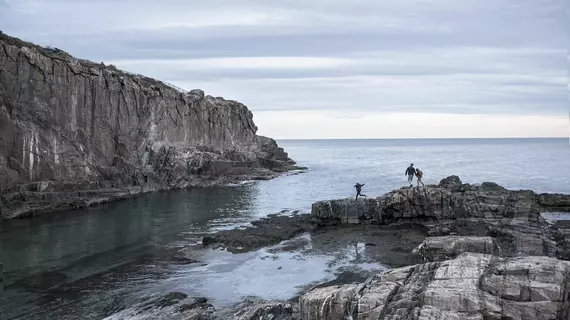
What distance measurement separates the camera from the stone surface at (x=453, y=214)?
1265 inches

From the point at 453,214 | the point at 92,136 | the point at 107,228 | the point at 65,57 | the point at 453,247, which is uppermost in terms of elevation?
the point at 65,57

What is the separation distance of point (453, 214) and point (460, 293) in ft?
81.9

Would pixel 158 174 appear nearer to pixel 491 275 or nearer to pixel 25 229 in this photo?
pixel 25 229

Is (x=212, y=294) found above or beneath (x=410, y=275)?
beneath

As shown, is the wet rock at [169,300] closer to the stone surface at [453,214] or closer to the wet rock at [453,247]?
the wet rock at [453,247]

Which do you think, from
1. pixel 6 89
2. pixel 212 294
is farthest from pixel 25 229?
pixel 212 294

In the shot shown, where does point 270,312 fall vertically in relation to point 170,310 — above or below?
above

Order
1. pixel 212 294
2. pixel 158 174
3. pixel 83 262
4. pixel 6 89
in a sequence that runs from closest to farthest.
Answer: pixel 212 294 < pixel 83 262 < pixel 6 89 < pixel 158 174

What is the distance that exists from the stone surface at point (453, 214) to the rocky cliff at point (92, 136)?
29905 millimetres

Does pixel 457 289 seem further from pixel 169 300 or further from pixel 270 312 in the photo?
pixel 169 300

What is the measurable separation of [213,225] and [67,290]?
18.5 m

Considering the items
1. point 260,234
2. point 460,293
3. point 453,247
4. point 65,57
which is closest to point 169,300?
point 453,247

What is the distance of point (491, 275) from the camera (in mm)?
14633

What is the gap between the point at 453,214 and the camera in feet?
123
